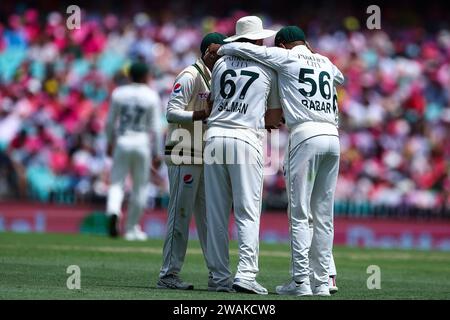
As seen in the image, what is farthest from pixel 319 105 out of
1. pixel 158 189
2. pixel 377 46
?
pixel 377 46

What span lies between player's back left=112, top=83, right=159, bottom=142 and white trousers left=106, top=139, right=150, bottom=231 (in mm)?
223

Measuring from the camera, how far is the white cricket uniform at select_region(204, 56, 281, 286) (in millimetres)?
10750

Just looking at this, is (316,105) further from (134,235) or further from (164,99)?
(164,99)

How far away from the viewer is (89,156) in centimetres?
2419

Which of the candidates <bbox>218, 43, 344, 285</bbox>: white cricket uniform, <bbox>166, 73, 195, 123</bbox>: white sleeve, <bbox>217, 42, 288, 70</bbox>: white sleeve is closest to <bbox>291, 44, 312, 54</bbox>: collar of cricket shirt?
<bbox>218, 43, 344, 285</bbox>: white cricket uniform

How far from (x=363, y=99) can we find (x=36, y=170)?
27.2 feet

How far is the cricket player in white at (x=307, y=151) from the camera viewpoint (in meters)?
10.7

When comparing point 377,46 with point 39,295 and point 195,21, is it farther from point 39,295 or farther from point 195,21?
point 39,295

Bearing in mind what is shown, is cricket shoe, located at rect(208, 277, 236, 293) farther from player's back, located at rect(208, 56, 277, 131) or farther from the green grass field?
player's back, located at rect(208, 56, 277, 131)

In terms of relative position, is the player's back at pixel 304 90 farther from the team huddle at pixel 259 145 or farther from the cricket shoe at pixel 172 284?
the cricket shoe at pixel 172 284

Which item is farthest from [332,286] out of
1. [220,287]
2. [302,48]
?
[302,48]

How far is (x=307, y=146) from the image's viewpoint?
1067 centimetres

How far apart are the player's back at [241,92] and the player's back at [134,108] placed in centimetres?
795

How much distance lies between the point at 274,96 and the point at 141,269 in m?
3.52
